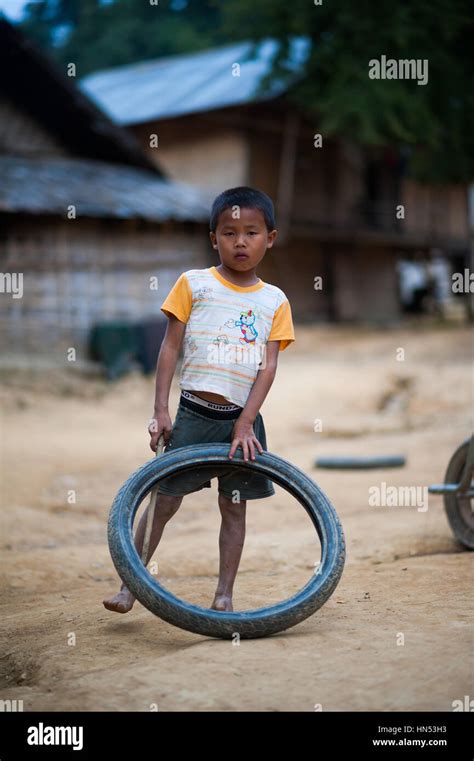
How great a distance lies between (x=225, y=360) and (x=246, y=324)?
0.57ft

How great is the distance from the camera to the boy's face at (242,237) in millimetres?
3332

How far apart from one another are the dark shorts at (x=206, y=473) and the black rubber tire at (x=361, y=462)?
4.30 metres

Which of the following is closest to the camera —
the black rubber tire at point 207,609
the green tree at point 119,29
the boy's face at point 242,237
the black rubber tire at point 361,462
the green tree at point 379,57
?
the black rubber tire at point 207,609

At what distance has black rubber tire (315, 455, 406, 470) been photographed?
766 centimetres

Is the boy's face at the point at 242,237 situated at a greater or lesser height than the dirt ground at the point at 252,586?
greater

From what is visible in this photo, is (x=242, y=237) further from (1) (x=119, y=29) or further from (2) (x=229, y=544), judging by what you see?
(1) (x=119, y=29)

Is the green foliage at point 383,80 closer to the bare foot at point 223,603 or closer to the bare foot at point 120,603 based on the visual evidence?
the bare foot at point 223,603

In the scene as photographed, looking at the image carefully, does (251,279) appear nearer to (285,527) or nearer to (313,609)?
(313,609)

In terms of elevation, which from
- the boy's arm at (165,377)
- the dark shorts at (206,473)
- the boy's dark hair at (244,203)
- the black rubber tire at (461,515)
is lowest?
the black rubber tire at (461,515)

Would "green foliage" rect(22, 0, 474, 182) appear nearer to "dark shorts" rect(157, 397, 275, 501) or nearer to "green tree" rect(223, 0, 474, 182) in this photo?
"green tree" rect(223, 0, 474, 182)

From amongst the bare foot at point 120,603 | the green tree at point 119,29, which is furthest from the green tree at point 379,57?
the green tree at point 119,29

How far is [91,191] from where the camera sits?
47.8 feet

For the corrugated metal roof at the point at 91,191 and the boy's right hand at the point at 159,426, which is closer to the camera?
the boy's right hand at the point at 159,426

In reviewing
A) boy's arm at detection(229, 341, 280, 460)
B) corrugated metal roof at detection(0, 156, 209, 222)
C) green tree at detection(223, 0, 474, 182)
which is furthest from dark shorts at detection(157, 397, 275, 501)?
green tree at detection(223, 0, 474, 182)
